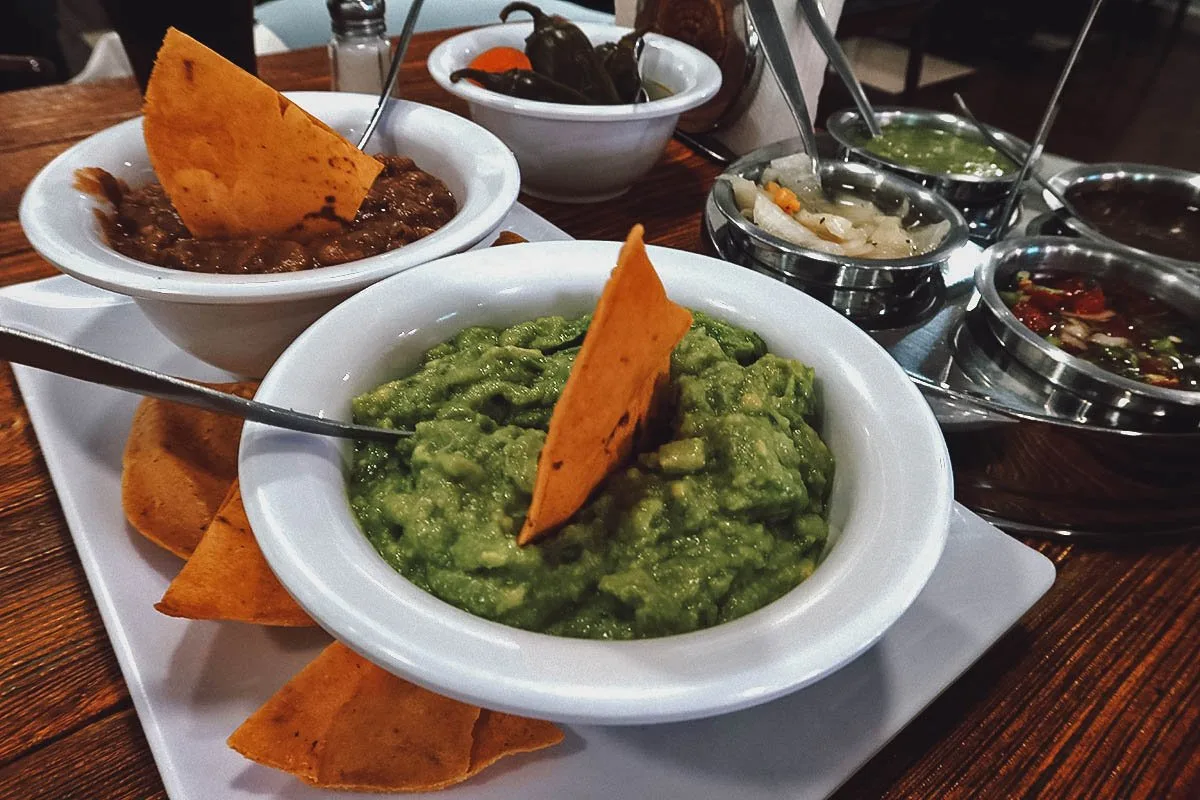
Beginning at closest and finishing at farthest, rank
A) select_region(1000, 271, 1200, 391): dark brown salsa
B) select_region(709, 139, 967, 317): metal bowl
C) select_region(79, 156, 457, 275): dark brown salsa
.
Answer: select_region(79, 156, 457, 275): dark brown salsa < select_region(1000, 271, 1200, 391): dark brown salsa < select_region(709, 139, 967, 317): metal bowl

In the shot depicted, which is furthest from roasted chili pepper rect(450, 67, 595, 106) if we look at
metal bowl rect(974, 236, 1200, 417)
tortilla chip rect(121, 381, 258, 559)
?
tortilla chip rect(121, 381, 258, 559)

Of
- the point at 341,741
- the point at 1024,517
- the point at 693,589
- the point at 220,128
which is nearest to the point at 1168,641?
the point at 1024,517

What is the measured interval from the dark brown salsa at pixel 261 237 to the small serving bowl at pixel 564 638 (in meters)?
0.21

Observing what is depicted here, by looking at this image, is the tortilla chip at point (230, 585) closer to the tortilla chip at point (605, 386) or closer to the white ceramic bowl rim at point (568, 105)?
the tortilla chip at point (605, 386)

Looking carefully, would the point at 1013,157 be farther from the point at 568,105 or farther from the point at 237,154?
the point at 237,154

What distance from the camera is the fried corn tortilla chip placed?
33.5 inches

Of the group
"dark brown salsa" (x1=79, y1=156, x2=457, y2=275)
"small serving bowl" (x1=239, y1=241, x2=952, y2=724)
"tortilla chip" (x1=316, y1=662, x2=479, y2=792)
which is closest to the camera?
"small serving bowl" (x1=239, y1=241, x2=952, y2=724)

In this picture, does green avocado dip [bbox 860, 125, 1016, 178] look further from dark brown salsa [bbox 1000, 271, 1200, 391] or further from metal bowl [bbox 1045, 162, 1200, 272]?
dark brown salsa [bbox 1000, 271, 1200, 391]

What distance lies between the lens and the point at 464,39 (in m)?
2.36

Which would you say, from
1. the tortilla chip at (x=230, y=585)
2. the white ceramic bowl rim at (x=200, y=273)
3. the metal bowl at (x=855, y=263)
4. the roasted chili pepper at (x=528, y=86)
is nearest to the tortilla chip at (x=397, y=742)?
the tortilla chip at (x=230, y=585)

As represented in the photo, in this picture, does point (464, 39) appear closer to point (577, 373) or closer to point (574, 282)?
Result: point (574, 282)

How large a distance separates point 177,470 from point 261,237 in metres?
Result: 0.45

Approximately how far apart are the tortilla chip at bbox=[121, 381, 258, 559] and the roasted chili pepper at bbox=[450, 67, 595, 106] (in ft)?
4.11

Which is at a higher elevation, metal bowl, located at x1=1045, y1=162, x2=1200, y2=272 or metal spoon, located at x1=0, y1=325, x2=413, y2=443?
metal spoon, located at x1=0, y1=325, x2=413, y2=443
